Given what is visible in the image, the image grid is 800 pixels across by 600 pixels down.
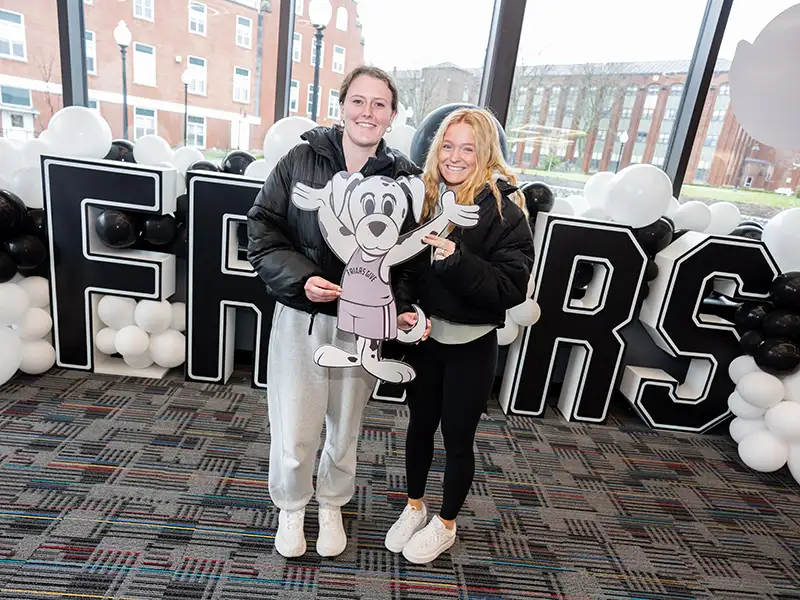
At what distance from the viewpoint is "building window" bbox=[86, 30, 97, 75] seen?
9.89 feet

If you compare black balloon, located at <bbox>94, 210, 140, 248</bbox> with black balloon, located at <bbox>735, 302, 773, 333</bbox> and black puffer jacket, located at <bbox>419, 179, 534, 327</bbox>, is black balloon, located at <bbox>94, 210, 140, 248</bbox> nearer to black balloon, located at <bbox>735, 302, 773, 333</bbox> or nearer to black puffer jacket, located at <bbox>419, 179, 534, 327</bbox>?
black puffer jacket, located at <bbox>419, 179, 534, 327</bbox>

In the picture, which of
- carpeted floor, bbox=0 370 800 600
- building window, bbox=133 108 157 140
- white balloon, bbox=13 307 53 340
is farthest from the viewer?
building window, bbox=133 108 157 140

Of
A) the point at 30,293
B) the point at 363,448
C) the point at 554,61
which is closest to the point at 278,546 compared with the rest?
the point at 363,448

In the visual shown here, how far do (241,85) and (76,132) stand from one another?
40.7 inches

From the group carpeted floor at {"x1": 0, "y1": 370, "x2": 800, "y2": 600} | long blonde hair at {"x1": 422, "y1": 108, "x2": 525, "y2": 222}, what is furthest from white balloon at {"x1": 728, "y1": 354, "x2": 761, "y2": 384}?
long blonde hair at {"x1": 422, "y1": 108, "x2": 525, "y2": 222}

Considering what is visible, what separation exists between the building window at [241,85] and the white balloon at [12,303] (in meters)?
1.62

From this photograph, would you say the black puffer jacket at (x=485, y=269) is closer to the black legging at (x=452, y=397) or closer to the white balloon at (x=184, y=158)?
the black legging at (x=452, y=397)

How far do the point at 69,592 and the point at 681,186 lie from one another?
3.64 m

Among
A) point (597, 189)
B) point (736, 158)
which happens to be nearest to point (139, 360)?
point (597, 189)

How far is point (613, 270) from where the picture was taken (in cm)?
263

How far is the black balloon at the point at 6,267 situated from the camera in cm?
235

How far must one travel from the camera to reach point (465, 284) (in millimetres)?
1307

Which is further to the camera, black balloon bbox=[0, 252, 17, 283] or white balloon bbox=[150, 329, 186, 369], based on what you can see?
white balloon bbox=[150, 329, 186, 369]

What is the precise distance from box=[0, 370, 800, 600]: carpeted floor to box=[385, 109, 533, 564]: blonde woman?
1.34ft
